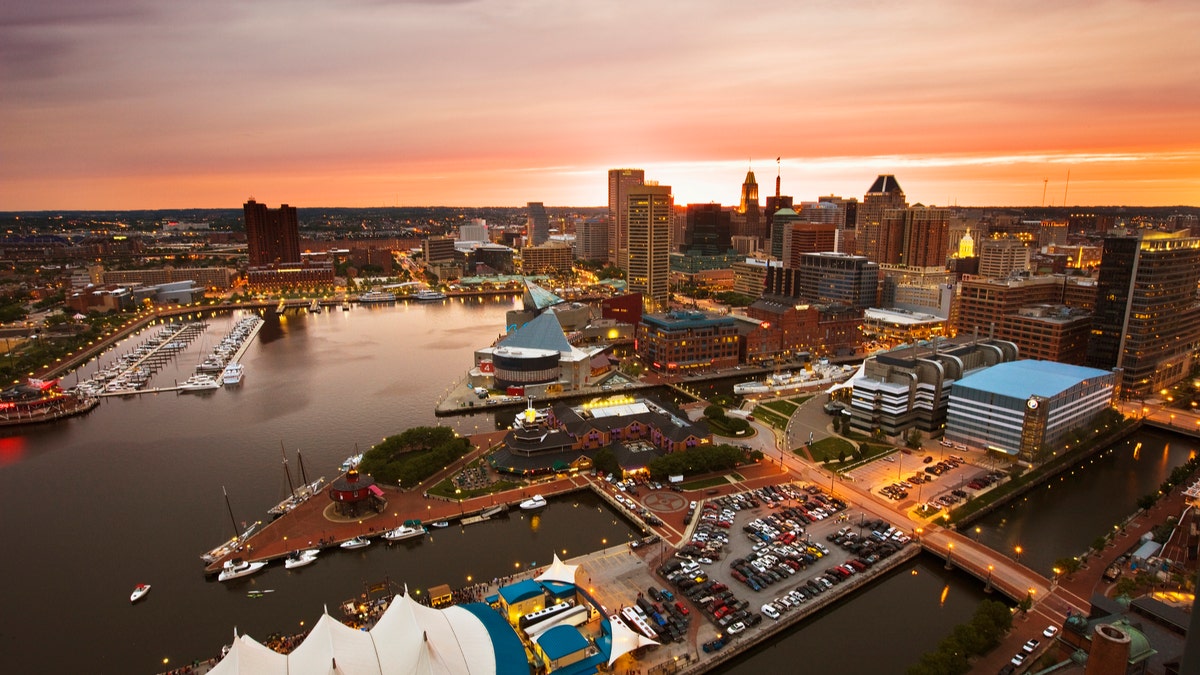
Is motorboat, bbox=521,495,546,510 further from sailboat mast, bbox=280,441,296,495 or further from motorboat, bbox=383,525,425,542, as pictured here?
sailboat mast, bbox=280,441,296,495

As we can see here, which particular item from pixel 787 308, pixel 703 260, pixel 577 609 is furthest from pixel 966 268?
pixel 577 609

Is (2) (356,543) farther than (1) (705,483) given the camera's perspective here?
No

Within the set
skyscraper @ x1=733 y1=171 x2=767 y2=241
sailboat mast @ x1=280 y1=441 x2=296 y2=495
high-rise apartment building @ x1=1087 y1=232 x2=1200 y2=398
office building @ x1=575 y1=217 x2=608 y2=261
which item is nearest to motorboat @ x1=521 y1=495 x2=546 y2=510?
sailboat mast @ x1=280 y1=441 x2=296 y2=495

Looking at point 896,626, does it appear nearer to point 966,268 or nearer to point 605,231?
point 966,268

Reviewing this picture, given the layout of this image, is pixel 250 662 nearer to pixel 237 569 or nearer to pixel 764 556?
pixel 237 569

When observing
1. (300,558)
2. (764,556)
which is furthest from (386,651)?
(764,556)

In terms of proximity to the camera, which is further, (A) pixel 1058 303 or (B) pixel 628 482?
(A) pixel 1058 303

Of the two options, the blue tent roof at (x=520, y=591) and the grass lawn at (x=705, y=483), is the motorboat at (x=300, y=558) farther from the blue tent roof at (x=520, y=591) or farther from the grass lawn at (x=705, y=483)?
the grass lawn at (x=705, y=483)
